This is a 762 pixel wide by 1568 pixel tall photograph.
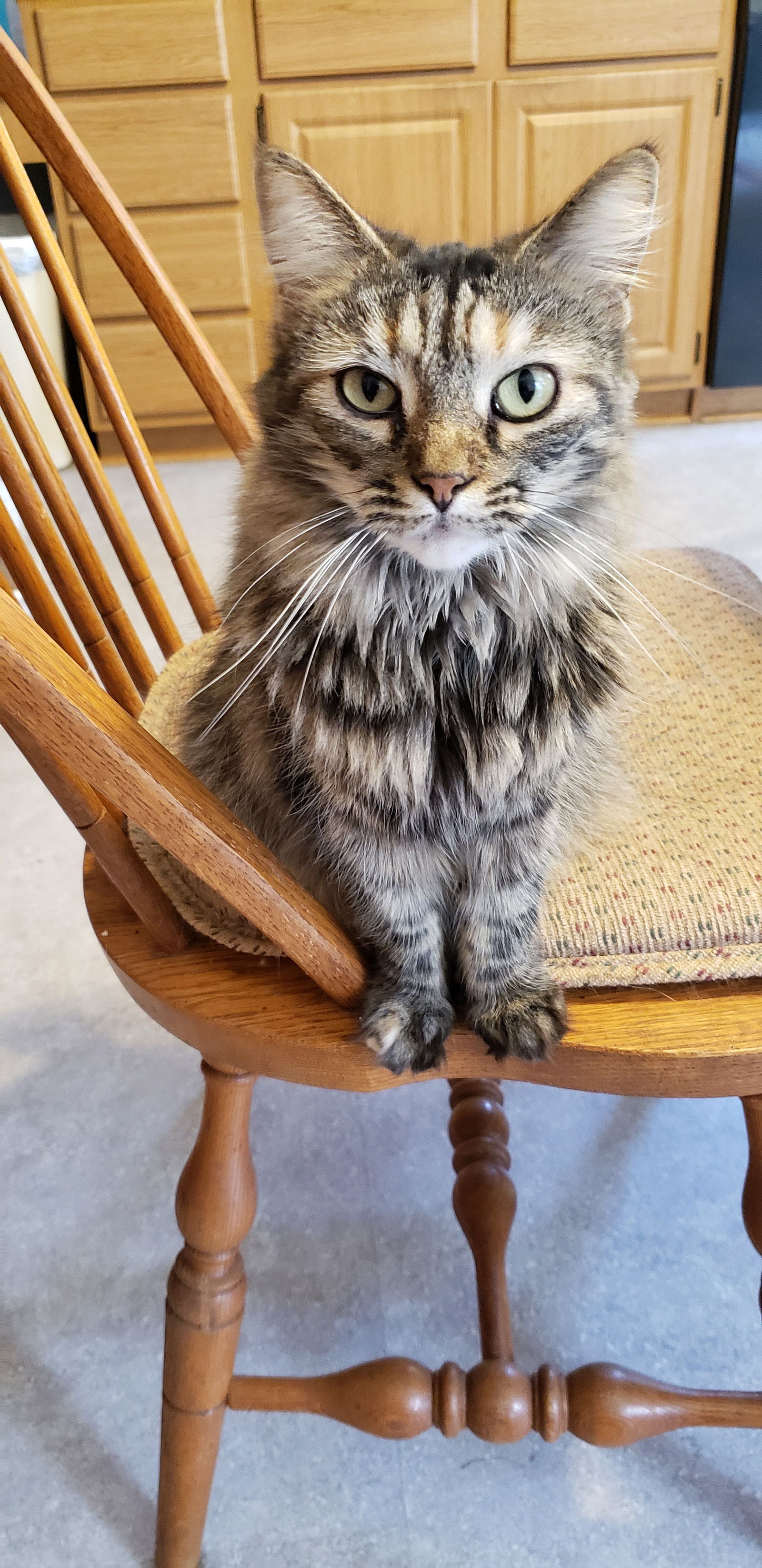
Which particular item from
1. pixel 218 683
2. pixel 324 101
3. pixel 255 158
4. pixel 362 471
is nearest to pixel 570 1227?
pixel 218 683

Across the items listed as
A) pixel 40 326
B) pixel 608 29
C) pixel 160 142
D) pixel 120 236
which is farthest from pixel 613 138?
pixel 120 236

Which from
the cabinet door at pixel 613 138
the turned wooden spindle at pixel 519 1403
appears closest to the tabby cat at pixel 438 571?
the turned wooden spindle at pixel 519 1403

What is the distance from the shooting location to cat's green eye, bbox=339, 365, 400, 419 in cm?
63

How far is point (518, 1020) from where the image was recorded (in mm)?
678

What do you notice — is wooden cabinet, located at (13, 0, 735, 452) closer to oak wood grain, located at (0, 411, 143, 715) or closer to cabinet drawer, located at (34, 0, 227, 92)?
cabinet drawer, located at (34, 0, 227, 92)

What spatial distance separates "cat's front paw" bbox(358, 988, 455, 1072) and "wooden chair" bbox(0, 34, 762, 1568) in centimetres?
1

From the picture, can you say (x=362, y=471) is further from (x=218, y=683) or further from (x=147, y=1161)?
(x=147, y=1161)

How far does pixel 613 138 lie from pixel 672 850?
266cm

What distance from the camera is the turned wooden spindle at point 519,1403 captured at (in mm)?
846

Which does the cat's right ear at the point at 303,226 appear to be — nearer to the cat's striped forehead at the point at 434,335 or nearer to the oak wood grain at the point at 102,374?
the cat's striped forehead at the point at 434,335

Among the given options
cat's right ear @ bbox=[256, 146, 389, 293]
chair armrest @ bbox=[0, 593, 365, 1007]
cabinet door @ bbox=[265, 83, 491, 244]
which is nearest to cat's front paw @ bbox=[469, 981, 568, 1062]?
chair armrest @ bbox=[0, 593, 365, 1007]

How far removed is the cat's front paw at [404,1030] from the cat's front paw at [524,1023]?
0.09ft

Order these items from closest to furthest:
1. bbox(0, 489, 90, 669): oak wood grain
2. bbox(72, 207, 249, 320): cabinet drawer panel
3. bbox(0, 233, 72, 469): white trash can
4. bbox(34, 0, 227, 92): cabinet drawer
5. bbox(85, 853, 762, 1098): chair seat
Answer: bbox(85, 853, 762, 1098): chair seat, bbox(0, 489, 90, 669): oak wood grain, bbox(34, 0, 227, 92): cabinet drawer, bbox(0, 233, 72, 469): white trash can, bbox(72, 207, 249, 320): cabinet drawer panel

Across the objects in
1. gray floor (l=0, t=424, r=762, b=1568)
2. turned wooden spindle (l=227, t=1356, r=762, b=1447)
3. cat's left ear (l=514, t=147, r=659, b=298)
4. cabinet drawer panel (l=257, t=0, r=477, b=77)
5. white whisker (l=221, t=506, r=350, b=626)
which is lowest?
gray floor (l=0, t=424, r=762, b=1568)
